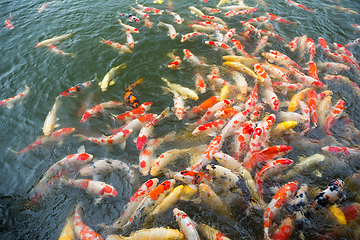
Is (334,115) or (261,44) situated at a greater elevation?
(261,44)

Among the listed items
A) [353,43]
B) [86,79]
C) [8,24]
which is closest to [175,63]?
[86,79]

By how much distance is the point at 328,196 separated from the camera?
3434mm

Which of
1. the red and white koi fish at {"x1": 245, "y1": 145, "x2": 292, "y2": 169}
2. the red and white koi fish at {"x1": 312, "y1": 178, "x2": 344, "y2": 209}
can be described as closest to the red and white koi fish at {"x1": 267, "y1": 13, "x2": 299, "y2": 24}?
the red and white koi fish at {"x1": 245, "y1": 145, "x2": 292, "y2": 169}

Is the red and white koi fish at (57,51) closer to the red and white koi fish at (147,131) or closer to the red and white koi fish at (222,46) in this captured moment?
the red and white koi fish at (147,131)

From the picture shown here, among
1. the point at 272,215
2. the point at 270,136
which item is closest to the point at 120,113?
the point at 270,136

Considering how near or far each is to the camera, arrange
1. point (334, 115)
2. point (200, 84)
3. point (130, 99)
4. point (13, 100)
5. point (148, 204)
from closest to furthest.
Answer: point (148, 204) < point (334, 115) < point (130, 99) < point (200, 84) < point (13, 100)

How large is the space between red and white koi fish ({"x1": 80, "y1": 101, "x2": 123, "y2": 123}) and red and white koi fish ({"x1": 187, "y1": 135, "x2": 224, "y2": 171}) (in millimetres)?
2934

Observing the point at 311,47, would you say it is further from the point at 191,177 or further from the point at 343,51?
the point at 191,177

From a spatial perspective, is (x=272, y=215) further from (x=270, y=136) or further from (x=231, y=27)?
(x=231, y=27)

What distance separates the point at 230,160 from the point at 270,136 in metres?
1.36

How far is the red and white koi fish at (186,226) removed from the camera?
3.04 meters

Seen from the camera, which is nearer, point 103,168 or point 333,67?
point 103,168

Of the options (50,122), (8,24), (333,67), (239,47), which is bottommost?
(50,122)

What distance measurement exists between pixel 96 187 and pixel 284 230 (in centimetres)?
355
